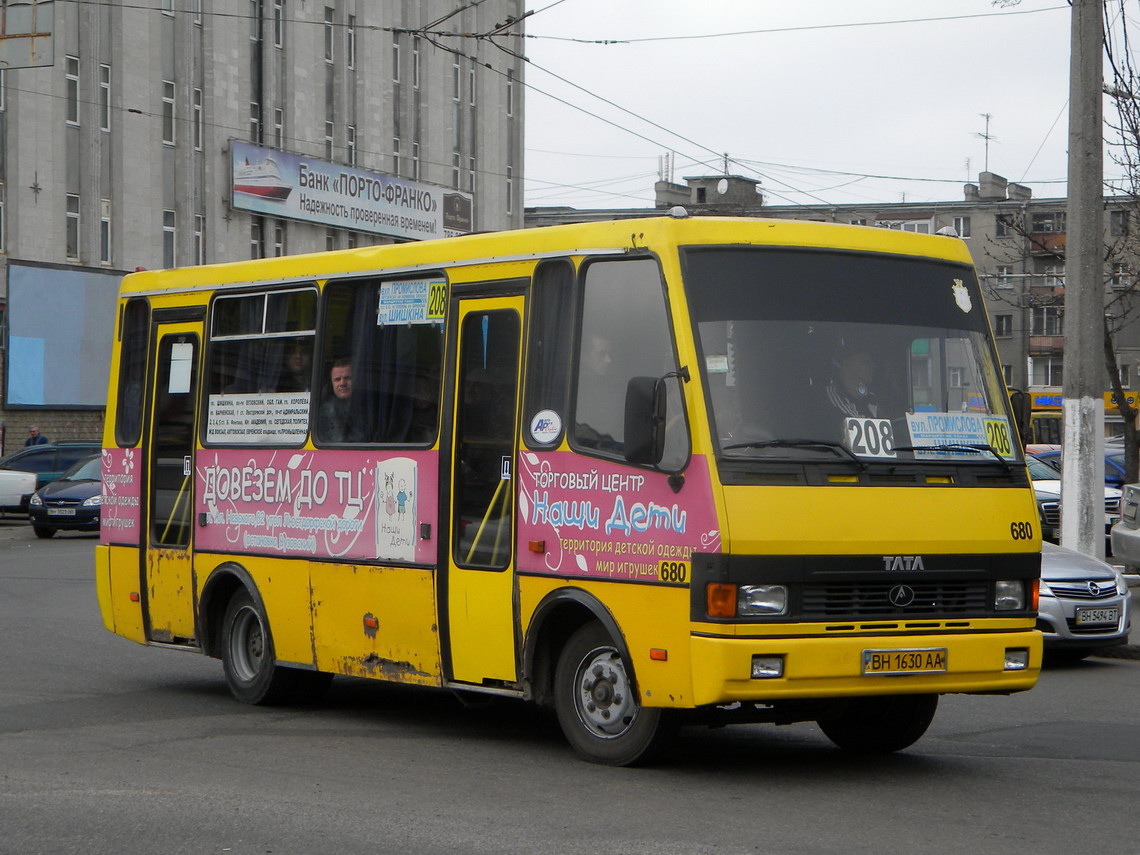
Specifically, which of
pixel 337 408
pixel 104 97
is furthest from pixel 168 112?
pixel 337 408

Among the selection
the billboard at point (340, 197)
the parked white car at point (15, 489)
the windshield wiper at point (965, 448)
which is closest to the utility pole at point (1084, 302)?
the windshield wiper at point (965, 448)

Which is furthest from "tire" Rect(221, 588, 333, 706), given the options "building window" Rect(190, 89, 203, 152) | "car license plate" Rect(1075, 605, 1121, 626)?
"building window" Rect(190, 89, 203, 152)

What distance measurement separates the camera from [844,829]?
717cm

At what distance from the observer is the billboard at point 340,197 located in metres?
51.0

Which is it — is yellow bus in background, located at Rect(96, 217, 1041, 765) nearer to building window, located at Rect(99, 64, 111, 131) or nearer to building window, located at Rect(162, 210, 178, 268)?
building window, located at Rect(99, 64, 111, 131)

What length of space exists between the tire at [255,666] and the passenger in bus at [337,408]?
137 cm

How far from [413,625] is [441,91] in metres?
52.1

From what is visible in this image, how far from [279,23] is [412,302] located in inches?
1726

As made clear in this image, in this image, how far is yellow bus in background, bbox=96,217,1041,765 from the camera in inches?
319

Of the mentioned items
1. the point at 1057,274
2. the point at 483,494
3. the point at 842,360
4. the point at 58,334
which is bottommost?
the point at 483,494

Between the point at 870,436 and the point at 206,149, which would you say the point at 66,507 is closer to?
the point at 206,149

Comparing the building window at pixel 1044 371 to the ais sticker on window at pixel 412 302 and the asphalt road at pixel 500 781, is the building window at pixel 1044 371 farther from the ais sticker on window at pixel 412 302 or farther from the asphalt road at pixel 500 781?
the ais sticker on window at pixel 412 302

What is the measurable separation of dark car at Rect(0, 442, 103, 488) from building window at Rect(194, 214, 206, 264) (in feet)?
48.9

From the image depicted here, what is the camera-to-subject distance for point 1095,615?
1395cm
